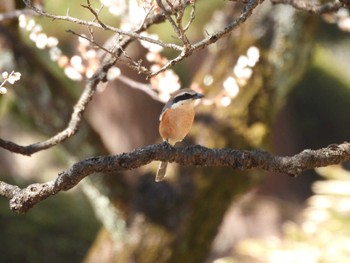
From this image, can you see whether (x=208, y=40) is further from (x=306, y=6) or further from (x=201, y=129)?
(x=201, y=129)

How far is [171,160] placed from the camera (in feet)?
6.58

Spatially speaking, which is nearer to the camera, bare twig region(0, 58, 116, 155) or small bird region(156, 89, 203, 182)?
bare twig region(0, 58, 116, 155)

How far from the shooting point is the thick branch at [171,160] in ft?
6.22

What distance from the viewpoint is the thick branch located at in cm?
190

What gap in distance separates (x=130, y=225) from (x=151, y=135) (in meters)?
3.32

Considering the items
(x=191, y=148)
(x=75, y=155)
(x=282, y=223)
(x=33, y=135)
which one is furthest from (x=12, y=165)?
(x=191, y=148)

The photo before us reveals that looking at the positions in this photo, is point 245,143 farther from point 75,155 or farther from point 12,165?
point 12,165

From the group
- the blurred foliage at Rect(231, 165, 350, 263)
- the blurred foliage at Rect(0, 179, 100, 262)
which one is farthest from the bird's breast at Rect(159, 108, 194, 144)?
the blurred foliage at Rect(0, 179, 100, 262)

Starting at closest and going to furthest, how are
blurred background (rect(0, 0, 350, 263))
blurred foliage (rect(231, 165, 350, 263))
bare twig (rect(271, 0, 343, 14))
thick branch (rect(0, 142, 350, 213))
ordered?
thick branch (rect(0, 142, 350, 213))
bare twig (rect(271, 0, 343, 14))
blurred background (rect(0, 0, 350, 263))
blurred foliage (rect(231, 165, 350, 263))

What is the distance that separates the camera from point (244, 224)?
8.08 metres

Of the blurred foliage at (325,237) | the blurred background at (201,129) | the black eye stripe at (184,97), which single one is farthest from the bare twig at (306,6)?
the blurred foliage at (325,237)

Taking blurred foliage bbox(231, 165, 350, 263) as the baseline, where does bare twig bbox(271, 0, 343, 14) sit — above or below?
below

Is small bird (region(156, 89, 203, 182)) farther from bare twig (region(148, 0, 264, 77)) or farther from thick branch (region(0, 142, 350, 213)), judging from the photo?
bare twig (region(148, 0, 264, 77))

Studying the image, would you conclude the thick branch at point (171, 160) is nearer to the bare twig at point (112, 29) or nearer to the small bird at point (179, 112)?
the bare twig at point (112, 29)
